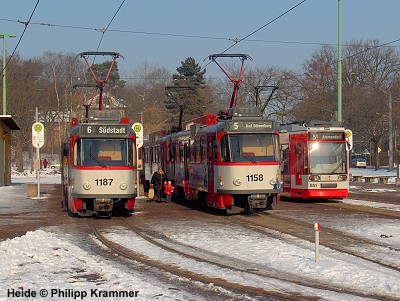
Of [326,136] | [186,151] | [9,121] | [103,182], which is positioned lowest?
[103,182]

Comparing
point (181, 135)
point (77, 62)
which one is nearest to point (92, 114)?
point (181, 135)

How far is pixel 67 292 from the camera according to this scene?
31.9ft

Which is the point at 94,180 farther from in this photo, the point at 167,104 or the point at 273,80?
the point at 167,104

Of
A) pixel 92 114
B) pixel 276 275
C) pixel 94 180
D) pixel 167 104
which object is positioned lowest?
pixel 276 275

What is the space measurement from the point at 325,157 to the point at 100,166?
10.2 meters

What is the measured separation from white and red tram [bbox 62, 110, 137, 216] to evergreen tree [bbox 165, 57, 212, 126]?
141ft

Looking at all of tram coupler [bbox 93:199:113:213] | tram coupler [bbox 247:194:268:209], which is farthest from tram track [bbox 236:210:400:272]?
tram coupler [bbox 93:199:113:213]

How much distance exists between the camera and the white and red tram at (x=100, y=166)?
2100 centimetres

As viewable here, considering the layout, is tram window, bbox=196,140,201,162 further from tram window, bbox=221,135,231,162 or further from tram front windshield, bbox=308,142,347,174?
tram front windshield, bbox=308,142,347,174

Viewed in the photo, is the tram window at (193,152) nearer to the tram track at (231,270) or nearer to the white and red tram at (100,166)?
the white and red tram at (100,166)

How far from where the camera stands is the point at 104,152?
21.4 m

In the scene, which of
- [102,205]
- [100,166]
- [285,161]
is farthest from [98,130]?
[285,161]

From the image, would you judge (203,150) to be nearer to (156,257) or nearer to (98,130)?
(98,130)

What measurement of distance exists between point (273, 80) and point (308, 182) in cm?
4600
